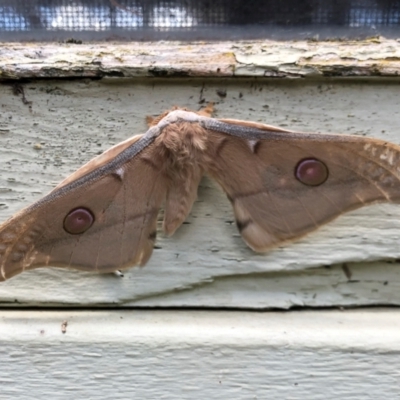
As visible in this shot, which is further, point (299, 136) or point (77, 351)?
point (77, 351)

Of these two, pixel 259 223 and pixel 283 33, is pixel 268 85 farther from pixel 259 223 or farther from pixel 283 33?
pixel 259 223

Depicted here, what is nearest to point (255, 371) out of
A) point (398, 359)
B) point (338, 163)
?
point (398, 359)

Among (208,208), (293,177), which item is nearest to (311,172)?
(293,177)

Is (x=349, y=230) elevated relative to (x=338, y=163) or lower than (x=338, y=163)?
lower

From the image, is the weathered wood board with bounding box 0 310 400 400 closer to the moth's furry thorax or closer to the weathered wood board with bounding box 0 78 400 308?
the weathered wood board with bounding box 0 78 400 308

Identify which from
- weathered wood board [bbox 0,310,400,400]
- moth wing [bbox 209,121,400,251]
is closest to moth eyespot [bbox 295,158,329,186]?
moth wing [bbox 209,121,400,251]

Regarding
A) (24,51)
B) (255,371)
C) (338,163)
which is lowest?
(255,371)

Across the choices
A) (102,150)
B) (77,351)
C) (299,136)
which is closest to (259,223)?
(299,136)
